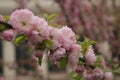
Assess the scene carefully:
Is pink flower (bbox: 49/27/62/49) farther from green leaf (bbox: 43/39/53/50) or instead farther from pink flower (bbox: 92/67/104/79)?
pink flower (bbox: 92/67/104/79)

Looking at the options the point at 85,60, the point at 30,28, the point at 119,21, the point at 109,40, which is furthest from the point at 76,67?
the point at 119,21

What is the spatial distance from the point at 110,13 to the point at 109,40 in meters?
0.85

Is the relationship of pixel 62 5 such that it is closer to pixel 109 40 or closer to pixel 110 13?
pixel 109 40

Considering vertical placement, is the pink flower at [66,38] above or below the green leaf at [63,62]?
above

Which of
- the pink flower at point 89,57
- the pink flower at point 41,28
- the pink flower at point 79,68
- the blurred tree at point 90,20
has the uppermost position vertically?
the blurred tree at point 90,20

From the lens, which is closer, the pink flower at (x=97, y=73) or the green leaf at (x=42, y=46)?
the green leaf at (x=42, y=46)

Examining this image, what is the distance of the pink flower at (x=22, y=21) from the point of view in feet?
4.23

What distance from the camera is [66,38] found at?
1.35m

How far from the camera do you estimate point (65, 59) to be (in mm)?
Answer: 1415

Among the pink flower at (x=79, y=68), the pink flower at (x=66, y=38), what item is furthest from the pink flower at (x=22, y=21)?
the pink flower at (x=79, y=68)

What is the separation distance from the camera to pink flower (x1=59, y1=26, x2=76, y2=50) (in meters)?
1.35

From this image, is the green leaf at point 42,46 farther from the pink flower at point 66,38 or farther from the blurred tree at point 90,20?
the blurred tree at point 90,20

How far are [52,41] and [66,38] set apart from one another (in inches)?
2.0

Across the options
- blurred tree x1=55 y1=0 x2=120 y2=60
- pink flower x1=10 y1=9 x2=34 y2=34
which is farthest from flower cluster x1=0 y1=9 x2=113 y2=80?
blurred tree x1=55 y1=0 x2=120 y2=60
